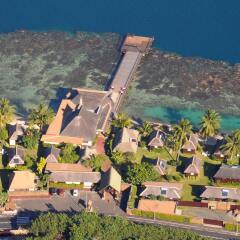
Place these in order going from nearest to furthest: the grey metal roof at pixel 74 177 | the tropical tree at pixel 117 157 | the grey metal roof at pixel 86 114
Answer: the grey metal roof at pixel 74 177 → the tropical tree at pixel 117 157 → the grey metal roof at pixel 86 114

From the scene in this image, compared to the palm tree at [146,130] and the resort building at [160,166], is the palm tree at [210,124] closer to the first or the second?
the palm tree at [146,130]

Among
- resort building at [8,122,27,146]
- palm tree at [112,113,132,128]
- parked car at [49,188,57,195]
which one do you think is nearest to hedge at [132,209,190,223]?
parked car at [49,188,57,195]

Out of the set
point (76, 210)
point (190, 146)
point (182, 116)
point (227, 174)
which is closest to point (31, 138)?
point (76, 210)

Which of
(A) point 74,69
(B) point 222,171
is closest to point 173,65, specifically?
(A) point 74,69

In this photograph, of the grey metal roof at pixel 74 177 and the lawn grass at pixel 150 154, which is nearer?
the grey metal roof at pixel 74 177

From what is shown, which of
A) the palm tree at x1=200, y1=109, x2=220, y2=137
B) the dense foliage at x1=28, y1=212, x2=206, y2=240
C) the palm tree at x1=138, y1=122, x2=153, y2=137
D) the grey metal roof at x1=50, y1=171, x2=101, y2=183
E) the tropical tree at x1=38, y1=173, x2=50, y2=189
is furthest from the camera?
the palm tree at x1=138, y1=122, x2=153, y2=137

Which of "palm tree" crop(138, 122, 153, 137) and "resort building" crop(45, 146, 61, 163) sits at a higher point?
"palm tree" crop(138, 122, 153, 137)

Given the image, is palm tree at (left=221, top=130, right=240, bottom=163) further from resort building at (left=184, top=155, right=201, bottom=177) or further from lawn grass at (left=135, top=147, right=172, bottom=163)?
lawn grass at (left=135, top=147, right=172, bottom=163)

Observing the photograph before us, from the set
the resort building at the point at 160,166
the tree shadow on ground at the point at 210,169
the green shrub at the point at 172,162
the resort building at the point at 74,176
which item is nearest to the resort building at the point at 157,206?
the resort building at the point at 160,166
